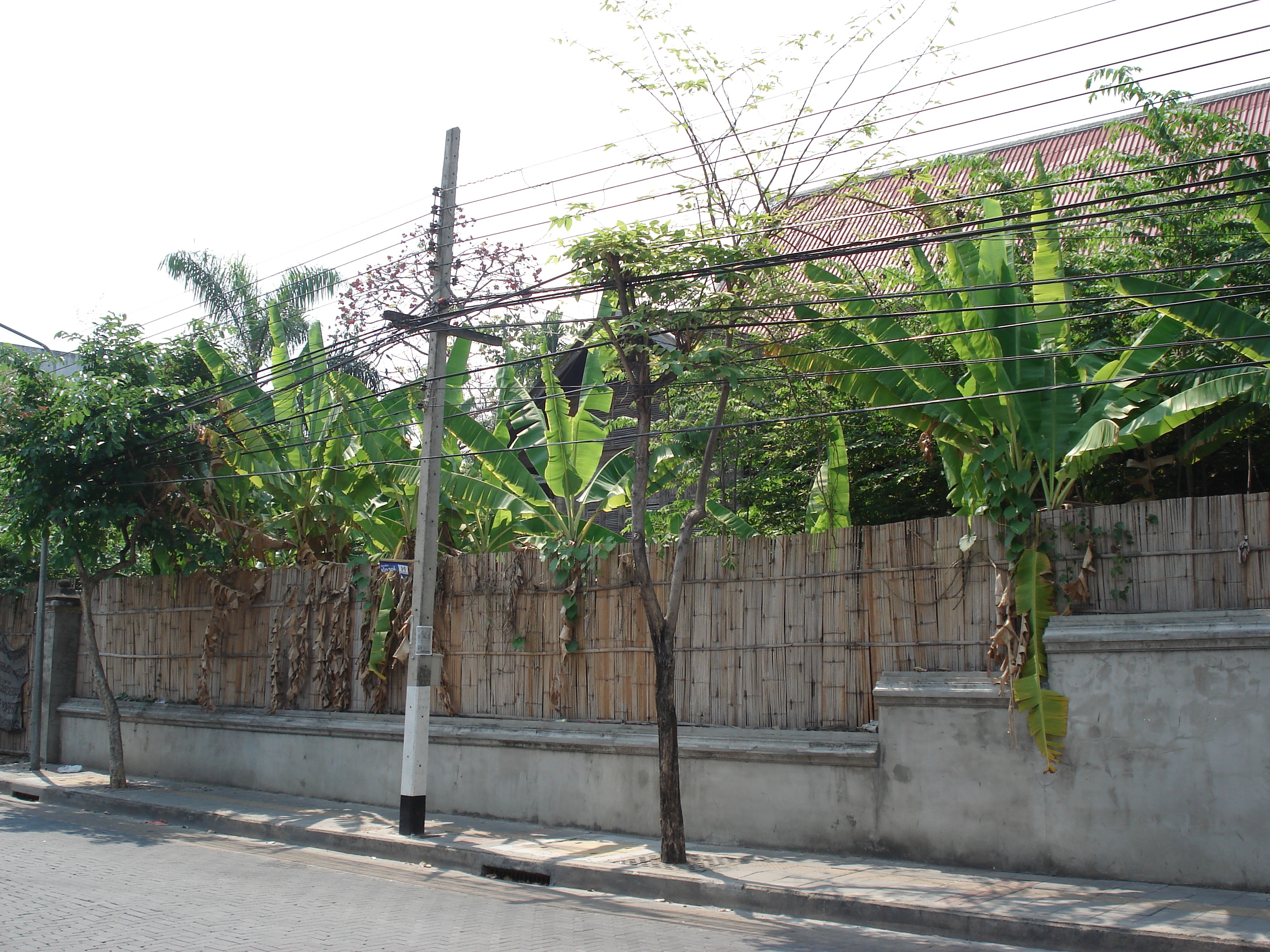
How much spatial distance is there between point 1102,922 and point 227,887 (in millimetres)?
6557

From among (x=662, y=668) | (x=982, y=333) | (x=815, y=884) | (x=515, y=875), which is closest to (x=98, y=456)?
(x=515, y=875)

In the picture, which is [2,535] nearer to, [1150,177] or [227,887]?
[227,887]

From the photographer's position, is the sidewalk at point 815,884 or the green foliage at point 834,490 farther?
the green foliage at point 834,490

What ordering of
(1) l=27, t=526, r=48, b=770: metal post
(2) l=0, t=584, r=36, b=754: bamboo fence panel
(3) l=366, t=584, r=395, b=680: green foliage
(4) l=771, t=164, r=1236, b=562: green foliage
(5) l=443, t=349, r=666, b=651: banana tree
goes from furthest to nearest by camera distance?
1. (2) l=0, t=584, r=36, b=754: bamboo fence panel
2. (1) l=27, t=526, r=48, b=770: metal post
3. (3) l=366, t=584, r=395, b=680: green foliage
4. (5) l=443, t=349, r=666, b=651: banana tree
5. (4) l=771, t=164, r=1236, b=562: green foliage

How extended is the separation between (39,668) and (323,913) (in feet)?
37.7

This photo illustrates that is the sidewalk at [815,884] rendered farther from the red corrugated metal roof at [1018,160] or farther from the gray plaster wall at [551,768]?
the red corrugated metal roof at [1018,160]

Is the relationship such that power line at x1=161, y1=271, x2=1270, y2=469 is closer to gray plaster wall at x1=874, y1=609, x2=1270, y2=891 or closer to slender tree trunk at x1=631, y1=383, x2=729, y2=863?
slender tree trunk at x1=631, y1=383, x2=729, y2=863

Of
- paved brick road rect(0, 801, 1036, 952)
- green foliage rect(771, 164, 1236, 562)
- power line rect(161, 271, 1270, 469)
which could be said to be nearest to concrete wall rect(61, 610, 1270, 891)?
green foliage rect(771, 164, 1236, 562)

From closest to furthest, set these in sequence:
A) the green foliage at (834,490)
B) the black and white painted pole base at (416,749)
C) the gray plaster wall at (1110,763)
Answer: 1. the gray plaster wall at (1110,763)
2. the black and white painted pole base at (416,749)
3. the green foliage at (834,490)

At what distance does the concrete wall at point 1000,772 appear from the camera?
7422mm

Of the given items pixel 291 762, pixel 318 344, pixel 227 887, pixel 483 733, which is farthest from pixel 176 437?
pixel 227 887

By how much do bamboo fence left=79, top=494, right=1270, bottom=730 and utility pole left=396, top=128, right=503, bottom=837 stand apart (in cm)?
A: 144

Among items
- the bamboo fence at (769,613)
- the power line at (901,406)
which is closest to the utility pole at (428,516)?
the power line at (901,406)

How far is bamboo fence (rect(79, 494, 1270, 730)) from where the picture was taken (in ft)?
26.4
